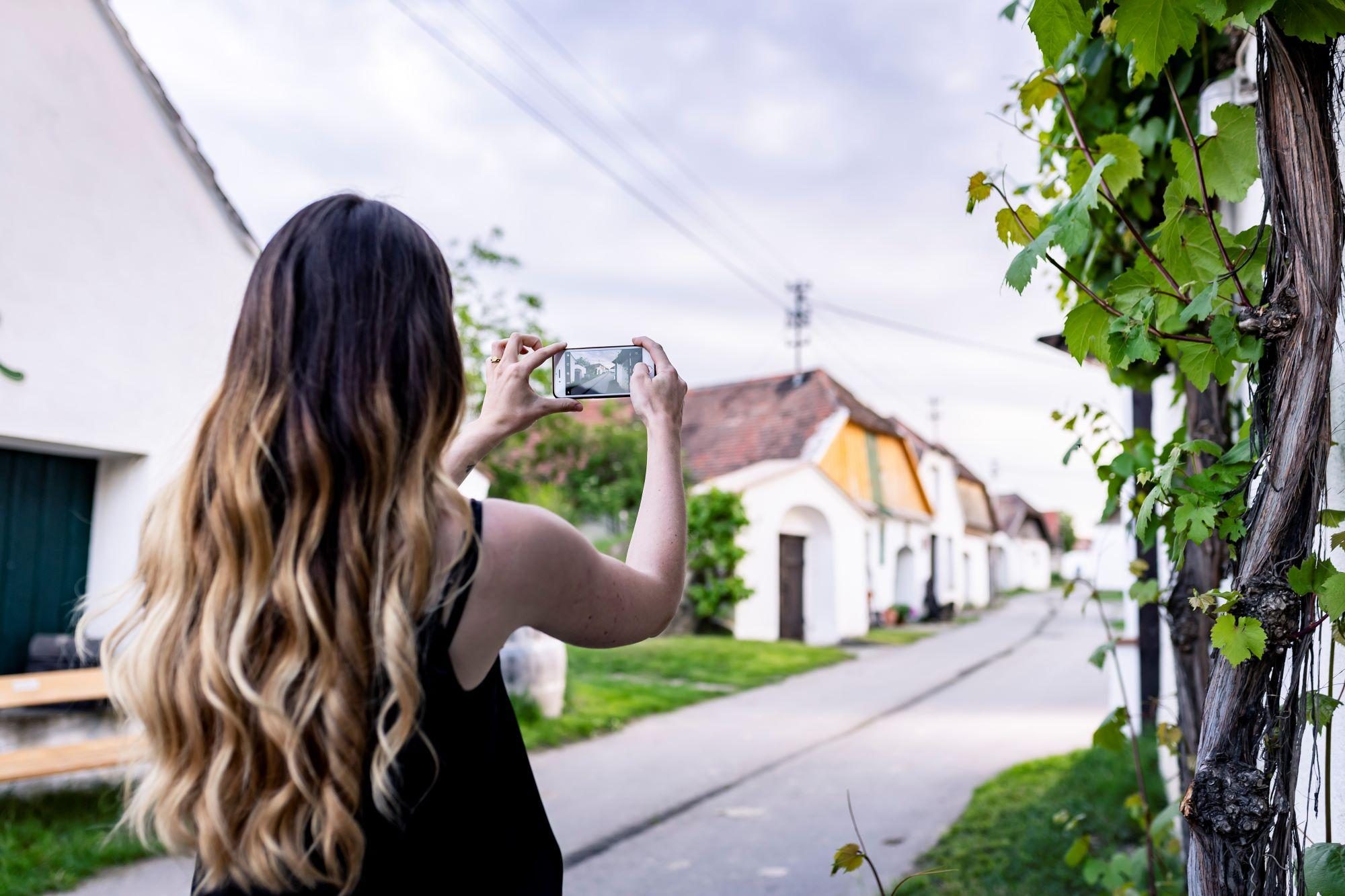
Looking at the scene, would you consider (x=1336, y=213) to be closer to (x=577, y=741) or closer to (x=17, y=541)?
(x=17, y=541)

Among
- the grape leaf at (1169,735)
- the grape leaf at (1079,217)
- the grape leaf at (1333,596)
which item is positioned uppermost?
the grape leaf at (1079,217)

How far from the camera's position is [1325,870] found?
1501mm

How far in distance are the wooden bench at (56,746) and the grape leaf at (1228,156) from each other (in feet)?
16.2

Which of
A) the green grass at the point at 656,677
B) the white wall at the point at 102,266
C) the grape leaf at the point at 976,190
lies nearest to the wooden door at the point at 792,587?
the green grass at the point at 656,677

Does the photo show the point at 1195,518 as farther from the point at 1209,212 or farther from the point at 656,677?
the point at 656,677

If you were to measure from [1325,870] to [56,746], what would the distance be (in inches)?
228

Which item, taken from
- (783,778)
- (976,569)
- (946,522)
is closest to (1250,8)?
(783,778)

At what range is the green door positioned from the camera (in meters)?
5.91

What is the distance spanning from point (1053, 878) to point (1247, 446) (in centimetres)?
369

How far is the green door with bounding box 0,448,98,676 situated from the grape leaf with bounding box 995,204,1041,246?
572cm

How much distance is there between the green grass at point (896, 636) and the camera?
20977mm

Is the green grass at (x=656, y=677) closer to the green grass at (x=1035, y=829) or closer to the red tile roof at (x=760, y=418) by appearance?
the green grass at (x=1035, y=829)

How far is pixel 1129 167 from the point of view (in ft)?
5.85

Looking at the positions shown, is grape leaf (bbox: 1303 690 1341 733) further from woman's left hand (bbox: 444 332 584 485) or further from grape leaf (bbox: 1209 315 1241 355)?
woman's left hand (bbox: 444 332 584 485)
